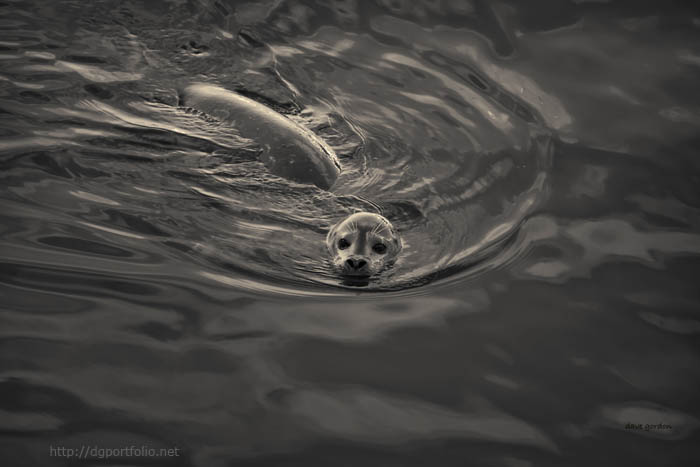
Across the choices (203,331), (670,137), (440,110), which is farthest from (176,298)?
(670,137)

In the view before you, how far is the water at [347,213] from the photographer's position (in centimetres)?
444

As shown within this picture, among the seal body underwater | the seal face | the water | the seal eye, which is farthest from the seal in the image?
the seal eye

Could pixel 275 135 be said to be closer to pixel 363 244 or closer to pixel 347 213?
pixel 347 213

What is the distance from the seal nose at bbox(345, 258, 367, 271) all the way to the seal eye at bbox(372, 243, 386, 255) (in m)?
0.23

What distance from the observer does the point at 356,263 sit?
5.79m

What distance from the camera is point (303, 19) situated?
33.0 feet

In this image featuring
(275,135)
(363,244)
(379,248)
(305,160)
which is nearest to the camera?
(363,244)

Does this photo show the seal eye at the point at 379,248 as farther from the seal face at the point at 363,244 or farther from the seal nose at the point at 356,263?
the seal nose at the point at 356,263

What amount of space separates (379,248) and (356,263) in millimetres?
325

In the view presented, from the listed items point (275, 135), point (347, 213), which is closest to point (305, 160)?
point (275, 135)

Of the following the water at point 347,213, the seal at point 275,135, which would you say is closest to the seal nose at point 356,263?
the water at point 347,213

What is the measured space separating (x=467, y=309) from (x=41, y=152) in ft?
12.9

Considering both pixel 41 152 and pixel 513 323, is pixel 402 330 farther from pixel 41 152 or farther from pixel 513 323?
pixel 41 152

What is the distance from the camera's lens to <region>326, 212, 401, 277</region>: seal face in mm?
5836
